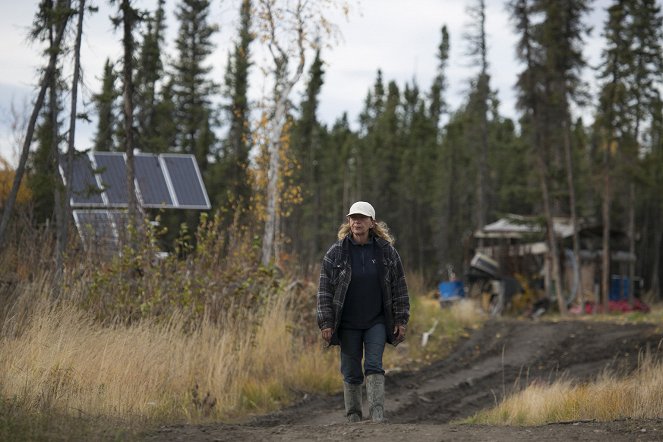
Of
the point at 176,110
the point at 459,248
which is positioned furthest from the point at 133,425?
the point at 459,248

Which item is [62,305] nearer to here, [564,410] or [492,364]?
[564,410]

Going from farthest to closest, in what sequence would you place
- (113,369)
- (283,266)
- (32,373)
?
(283,266)
(113,369)
(32,373)

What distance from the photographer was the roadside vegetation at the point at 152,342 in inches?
322

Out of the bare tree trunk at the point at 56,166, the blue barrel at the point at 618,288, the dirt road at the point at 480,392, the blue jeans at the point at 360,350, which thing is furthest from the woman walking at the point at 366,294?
the blue barrel at the point at 618,288

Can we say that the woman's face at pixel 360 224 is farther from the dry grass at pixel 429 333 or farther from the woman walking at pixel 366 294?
the dry grass at pixel 429 333

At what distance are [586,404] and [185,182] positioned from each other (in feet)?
83.8

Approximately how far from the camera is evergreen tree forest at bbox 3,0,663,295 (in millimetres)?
20564

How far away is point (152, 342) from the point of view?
10273 millimetres

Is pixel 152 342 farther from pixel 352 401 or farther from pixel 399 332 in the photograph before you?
pixel 399 332

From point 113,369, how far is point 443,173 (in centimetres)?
5927

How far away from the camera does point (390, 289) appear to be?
27.6 feet

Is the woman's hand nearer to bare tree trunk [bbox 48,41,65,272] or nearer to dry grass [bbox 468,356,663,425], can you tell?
dry grass [bbox 468,356,663,425]

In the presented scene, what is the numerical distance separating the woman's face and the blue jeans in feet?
2.87

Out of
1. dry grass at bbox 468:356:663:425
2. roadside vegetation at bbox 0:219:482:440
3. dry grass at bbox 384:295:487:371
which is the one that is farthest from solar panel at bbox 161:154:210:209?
dry grass at bbox 468:356:663:425
